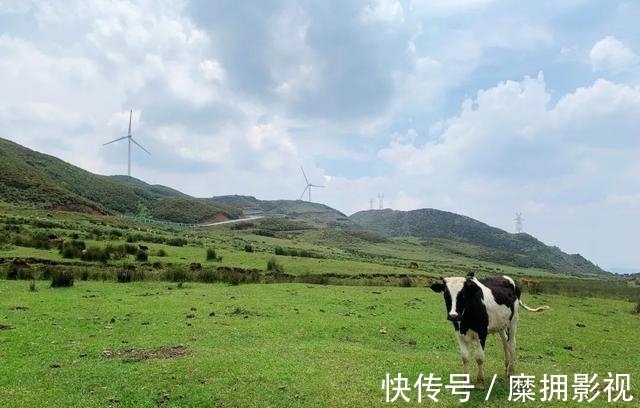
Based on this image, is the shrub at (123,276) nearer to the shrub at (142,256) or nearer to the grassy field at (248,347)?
the grassy field at (248,347)

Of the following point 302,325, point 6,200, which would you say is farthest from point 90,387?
point 6,200

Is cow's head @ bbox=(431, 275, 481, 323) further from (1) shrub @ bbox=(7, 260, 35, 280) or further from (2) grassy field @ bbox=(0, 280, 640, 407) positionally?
(1) shrub @ bbox=(7, 260, 35, 280)

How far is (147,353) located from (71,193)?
95.1 metres

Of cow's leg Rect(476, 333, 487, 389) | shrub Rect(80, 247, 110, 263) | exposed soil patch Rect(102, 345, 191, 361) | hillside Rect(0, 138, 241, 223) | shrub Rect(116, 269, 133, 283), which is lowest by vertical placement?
exposed soil patch Rect(102, 345, 191, 361)

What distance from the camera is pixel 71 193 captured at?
98875mm

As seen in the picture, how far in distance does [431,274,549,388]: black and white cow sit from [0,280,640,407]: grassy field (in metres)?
0.83

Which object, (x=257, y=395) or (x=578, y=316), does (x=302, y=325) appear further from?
(x=578, y=316)

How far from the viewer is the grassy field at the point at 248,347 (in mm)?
11227

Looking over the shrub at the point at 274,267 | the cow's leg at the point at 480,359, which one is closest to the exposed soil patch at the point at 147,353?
the cow's leg at the point at 480,359

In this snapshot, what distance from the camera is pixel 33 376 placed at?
39.9 feet

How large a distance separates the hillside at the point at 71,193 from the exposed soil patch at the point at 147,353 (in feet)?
262

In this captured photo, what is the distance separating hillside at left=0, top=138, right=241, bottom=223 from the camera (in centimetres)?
8912

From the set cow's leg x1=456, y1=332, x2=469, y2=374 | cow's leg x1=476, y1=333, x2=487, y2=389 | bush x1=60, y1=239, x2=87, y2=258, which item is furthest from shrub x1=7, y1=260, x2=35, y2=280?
cow's leg x1=476, y1=333, x2=487, y2=389

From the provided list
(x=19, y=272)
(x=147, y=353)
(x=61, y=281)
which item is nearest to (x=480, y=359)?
(x=147, y=353)
